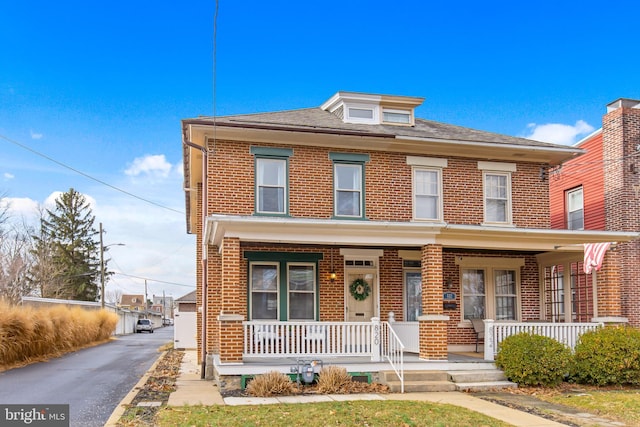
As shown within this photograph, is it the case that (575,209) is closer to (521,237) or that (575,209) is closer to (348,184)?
(521,237)

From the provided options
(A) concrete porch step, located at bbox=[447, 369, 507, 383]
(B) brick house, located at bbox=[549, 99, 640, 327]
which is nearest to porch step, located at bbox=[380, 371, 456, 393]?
(A) concrete porch step, located at bbox=[447, 369, 507, 383]

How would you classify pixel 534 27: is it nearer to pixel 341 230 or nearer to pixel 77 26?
pixel 341 230

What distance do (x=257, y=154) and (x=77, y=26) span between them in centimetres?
664

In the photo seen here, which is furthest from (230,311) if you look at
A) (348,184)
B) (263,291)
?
(348,184)

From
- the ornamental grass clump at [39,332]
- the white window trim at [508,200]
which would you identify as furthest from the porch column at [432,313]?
the ornamental grass clump at [39,332]

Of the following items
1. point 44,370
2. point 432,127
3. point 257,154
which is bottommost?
point 44,370

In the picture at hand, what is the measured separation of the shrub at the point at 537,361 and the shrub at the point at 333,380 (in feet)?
11.9

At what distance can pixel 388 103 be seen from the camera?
18.7 metres

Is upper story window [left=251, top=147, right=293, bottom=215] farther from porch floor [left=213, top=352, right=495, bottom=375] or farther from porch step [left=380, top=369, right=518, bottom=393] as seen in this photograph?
porch step [left=380, top=369, right=518, bottom=393]

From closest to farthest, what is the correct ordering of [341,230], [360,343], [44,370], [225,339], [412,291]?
[225,339]
[341,230]
[360,343]
[412,291]
[44,370]

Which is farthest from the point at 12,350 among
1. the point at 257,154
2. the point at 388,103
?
the point at 388,103

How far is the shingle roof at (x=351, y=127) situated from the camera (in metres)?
16.2

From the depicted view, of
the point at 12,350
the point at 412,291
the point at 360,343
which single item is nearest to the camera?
the point at 360,343

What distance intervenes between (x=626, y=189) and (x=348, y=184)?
10164 mm
